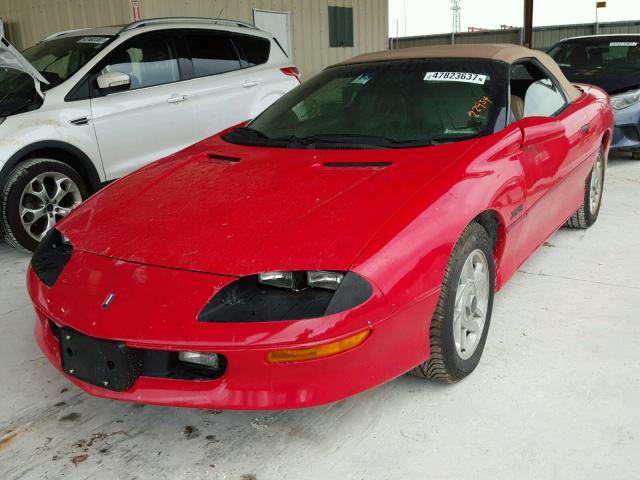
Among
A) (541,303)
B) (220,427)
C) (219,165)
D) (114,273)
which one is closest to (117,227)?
(114,273)

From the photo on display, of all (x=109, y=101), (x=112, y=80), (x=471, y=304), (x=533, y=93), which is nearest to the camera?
(x=471, y=304)

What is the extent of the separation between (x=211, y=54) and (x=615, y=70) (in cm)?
473

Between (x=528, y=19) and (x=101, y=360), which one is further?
(x=528, y=19)

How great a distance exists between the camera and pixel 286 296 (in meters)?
2.09

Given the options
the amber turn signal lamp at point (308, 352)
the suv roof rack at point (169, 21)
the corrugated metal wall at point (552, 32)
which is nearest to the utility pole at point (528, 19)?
the suv roof rack at point (169, 21)

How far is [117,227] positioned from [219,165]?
0.67 m

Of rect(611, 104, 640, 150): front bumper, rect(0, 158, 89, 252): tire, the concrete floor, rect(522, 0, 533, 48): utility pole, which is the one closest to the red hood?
the concrete floor

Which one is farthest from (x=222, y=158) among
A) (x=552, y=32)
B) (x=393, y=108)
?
(x=552, y=32)

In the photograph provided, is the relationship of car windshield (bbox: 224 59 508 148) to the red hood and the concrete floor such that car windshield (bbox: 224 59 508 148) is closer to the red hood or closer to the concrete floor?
the red hood

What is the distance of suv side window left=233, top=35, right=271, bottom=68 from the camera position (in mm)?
6090

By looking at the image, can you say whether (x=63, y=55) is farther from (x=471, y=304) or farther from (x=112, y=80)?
(x=471, y=304)

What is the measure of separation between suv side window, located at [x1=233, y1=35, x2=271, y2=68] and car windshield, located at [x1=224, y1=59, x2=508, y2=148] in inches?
103

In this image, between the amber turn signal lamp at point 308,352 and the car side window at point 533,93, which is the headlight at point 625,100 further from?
the amber turn signal lamp at point 308,352

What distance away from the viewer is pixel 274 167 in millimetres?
2879
